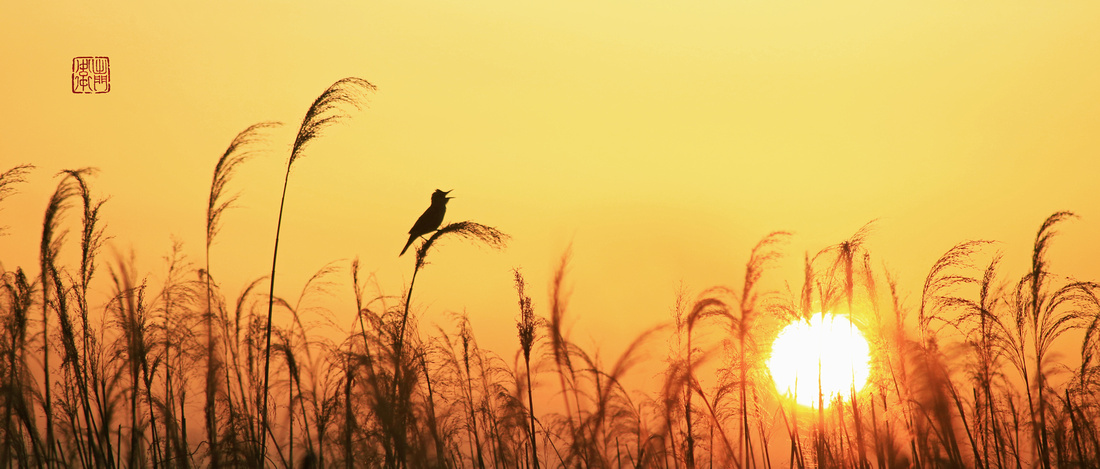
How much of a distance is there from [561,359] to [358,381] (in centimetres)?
134

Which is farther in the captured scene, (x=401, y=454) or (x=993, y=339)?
(x=993, y=339)

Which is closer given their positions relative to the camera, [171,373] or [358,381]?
[358,381]

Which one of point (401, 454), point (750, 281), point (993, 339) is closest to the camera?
point (401, 454)

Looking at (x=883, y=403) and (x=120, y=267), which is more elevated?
(x=120, y=267)

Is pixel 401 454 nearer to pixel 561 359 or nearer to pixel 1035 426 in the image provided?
pixel 561 359

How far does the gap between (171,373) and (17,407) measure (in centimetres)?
85

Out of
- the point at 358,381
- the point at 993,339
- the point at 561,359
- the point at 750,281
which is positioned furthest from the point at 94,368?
the point at 993,339

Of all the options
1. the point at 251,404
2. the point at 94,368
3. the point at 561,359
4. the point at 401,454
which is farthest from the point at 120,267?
the point at 561,359

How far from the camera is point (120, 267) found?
5.36 metres

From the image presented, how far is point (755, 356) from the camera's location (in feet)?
18.3

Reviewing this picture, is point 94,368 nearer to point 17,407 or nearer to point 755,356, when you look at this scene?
point 17,407

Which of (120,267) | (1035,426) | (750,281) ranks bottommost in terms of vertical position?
(1035,426)

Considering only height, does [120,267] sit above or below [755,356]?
above

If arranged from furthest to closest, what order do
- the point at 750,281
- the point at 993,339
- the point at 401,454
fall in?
the point at 750,281
the point at 993,339
the point at 401,454
